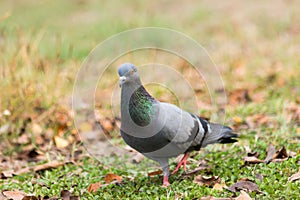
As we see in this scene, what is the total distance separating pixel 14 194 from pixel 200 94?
352 centimetres

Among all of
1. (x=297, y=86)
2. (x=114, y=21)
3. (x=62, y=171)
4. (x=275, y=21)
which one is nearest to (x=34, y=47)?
(x=62, y=171)

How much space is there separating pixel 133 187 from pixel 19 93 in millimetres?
1921

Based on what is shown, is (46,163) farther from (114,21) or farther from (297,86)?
(114,21)

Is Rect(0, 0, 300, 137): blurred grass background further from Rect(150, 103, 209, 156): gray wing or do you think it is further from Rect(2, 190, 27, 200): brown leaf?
Rect(150, 103, 209, 156): gray wing

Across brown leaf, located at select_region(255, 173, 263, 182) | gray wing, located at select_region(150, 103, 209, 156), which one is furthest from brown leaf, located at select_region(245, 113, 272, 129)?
brown leaf, located at select_region(255, 173, 263, 182)

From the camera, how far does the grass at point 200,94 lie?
3.59 metres

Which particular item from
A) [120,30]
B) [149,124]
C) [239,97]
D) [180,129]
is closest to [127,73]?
[149,124]

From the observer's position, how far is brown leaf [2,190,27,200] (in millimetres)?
3380

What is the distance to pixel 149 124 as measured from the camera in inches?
135

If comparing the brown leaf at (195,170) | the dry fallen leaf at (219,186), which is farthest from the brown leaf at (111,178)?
the dry fallen leaf at (219,186)

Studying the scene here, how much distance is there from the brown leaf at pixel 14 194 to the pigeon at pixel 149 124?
804mm

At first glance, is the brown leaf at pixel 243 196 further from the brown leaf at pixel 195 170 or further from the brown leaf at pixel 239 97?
the brown leaf at pixel 239 97

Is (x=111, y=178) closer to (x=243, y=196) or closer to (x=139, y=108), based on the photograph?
(x=139, y=108)

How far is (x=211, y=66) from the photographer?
24.1 feet
